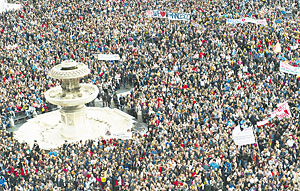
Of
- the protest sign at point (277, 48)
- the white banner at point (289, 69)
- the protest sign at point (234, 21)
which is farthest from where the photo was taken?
the protest sign at point (234, 21)

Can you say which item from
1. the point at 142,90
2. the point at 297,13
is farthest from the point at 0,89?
the point at 297,13

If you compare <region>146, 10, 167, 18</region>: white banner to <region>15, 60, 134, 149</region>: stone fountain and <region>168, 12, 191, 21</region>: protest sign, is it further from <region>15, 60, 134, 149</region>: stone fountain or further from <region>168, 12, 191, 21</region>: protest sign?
<region>15, 60, 134, 149</region>: stone fountain

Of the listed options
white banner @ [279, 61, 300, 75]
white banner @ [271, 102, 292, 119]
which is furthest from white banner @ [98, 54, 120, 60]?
white banner @ [271, 102, 292, 119]

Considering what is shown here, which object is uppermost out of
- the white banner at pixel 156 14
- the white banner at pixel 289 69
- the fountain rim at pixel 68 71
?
the white banner at pixel 156 14

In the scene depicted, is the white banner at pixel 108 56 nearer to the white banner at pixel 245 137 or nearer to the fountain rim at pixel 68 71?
the fountain rim at pixel 68 71

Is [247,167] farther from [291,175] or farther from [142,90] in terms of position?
[142,90]

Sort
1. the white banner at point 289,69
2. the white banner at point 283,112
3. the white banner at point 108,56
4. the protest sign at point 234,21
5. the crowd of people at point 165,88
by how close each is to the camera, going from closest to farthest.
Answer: the crowd of people at point 165,88, the white banner at point 283,112, the white banner at point 289,69, the white banner at point 108,56, the protest sign at point 234,21

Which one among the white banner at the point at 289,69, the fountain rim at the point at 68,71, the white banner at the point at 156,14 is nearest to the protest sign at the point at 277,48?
the white banner at the point at 289,69
